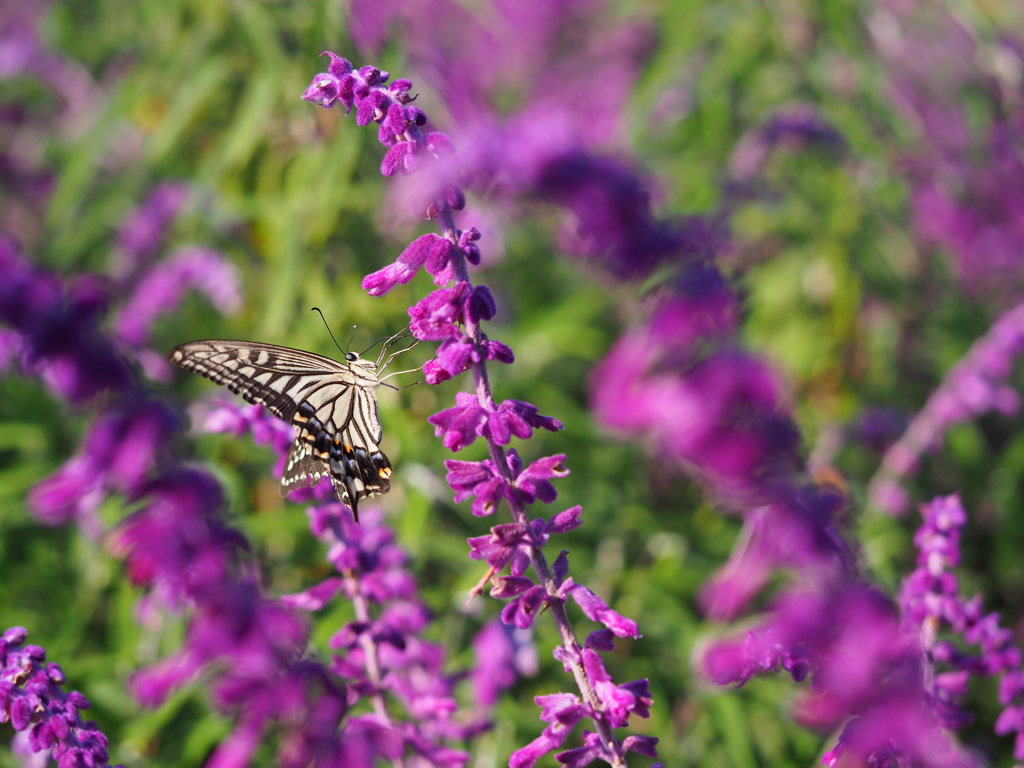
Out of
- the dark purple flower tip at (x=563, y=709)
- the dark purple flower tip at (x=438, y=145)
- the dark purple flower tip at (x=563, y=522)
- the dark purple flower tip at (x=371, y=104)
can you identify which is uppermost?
the dark purple flower tip at (x=371, y=104)

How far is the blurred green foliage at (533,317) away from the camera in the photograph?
3277 mm

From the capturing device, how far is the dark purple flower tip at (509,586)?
1495mm

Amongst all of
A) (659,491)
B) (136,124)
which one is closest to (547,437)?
(659,491)

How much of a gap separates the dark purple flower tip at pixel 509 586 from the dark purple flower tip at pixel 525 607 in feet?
0.04

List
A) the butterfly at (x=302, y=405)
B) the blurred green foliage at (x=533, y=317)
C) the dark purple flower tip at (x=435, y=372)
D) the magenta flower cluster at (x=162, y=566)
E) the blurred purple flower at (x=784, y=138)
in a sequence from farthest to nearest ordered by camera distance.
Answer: the blurred purple flower at (x=784, y=138), the blurred green foliage at (x=533, y=317), the butterfly at (x=302, y=405), the dark purple flower tip at (x=435, y=372), the magenta flower cluster at (x=162, y=566)

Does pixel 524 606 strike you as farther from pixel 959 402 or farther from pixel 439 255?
pixel 959 402

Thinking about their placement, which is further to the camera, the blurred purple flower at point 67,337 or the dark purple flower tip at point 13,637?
the dark purple flower tip at point 13,637

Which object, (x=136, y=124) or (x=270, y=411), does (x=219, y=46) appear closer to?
(x=136, y=124)

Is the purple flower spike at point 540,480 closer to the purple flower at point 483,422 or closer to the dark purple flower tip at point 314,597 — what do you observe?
the purple flower at point 483,422

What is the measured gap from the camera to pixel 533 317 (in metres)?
4.43

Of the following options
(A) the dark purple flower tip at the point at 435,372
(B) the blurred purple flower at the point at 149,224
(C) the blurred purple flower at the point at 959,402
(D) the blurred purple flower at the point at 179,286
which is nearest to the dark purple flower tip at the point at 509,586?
(A) the dark purple flower tip at the point at 435,372

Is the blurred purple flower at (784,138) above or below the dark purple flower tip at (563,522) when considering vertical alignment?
above

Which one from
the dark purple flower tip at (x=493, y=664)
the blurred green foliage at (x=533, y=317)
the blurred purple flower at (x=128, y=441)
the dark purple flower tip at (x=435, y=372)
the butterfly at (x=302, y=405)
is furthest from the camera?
the blurred green foliage at (x=533, y=317)

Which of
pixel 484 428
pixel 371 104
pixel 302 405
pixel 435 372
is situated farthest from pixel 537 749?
pixel 371 104
